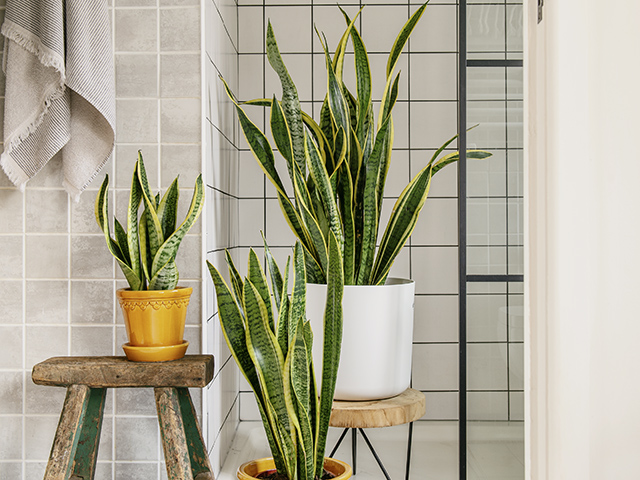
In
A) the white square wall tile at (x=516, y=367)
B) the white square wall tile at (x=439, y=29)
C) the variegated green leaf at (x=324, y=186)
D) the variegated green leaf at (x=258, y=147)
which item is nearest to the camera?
the white square wall tile at (x=516, y=367)

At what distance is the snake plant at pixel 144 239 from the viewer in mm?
1206

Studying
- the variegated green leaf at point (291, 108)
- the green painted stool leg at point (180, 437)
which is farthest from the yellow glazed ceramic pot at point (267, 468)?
the variegated green leaf at point (291, 108)

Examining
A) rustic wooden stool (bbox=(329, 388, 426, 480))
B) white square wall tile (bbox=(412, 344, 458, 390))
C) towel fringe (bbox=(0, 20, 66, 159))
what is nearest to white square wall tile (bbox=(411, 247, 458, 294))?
white square wall tile (bbox=(412, 344, 458, 390))

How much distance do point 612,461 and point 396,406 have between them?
2.28 ft

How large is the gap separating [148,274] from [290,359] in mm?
399

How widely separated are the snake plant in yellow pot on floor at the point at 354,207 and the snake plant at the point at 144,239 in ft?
0.97

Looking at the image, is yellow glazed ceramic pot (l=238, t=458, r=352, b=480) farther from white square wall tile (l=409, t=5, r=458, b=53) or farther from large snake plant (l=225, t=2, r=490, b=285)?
white square wall tile (l=409, t=5, r=458, b=53)

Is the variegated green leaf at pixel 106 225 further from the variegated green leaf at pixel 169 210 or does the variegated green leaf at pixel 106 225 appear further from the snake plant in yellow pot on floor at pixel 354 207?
the snake plant in yellow pot on floor at pixel 354 207

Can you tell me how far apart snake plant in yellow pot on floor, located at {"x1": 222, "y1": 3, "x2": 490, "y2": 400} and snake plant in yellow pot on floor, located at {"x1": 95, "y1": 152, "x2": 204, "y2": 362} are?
294 millimetres

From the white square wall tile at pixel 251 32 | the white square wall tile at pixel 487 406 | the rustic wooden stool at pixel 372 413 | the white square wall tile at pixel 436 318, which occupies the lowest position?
the rustic wooden stool at pixel 372 413

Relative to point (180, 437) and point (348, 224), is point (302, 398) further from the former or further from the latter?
point (348, 224)

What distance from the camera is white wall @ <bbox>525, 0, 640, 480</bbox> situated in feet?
2.11

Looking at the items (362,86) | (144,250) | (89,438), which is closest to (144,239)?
(144,250)

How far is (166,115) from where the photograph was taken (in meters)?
1.44
